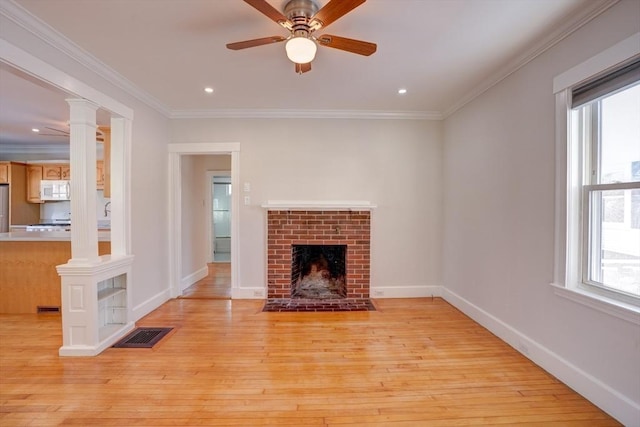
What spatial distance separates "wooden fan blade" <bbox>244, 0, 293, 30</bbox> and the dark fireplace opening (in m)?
2.80

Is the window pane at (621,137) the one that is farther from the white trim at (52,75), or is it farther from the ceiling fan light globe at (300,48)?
the white trim at (52,75)

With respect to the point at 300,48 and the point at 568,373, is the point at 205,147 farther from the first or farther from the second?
the point at 568,373

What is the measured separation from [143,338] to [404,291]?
10.3ft

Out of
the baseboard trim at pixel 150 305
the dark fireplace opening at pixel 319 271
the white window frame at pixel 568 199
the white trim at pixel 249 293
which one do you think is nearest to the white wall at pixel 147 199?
the baseboard trim at pixel 150 305

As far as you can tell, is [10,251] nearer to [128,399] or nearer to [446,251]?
[128,399]

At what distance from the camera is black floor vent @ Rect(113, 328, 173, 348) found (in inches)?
104

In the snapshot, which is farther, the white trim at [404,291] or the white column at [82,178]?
the white trim at [404,291]

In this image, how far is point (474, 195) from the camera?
323 centimetres

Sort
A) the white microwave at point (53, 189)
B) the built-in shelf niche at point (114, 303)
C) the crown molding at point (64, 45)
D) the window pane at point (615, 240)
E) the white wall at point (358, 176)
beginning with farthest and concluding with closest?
the white microwave at point (53, 189) → the white wall at point (358, 176) → the built-in shelf niche at point (114, 303) → the crown molding at point (64, 45) → the window pane at point (615, 240)

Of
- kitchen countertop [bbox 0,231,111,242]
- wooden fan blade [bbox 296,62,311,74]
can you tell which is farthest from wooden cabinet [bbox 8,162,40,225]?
wooden fan blade [bbox 296,62,311,74]

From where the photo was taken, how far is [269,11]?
5.37 ft

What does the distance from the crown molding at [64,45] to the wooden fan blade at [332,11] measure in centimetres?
191

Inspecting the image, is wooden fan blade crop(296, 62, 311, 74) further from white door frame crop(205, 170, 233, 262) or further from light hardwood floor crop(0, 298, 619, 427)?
white door frame crop(205, 170, 233, 262)

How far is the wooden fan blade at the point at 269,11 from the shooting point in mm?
1537
